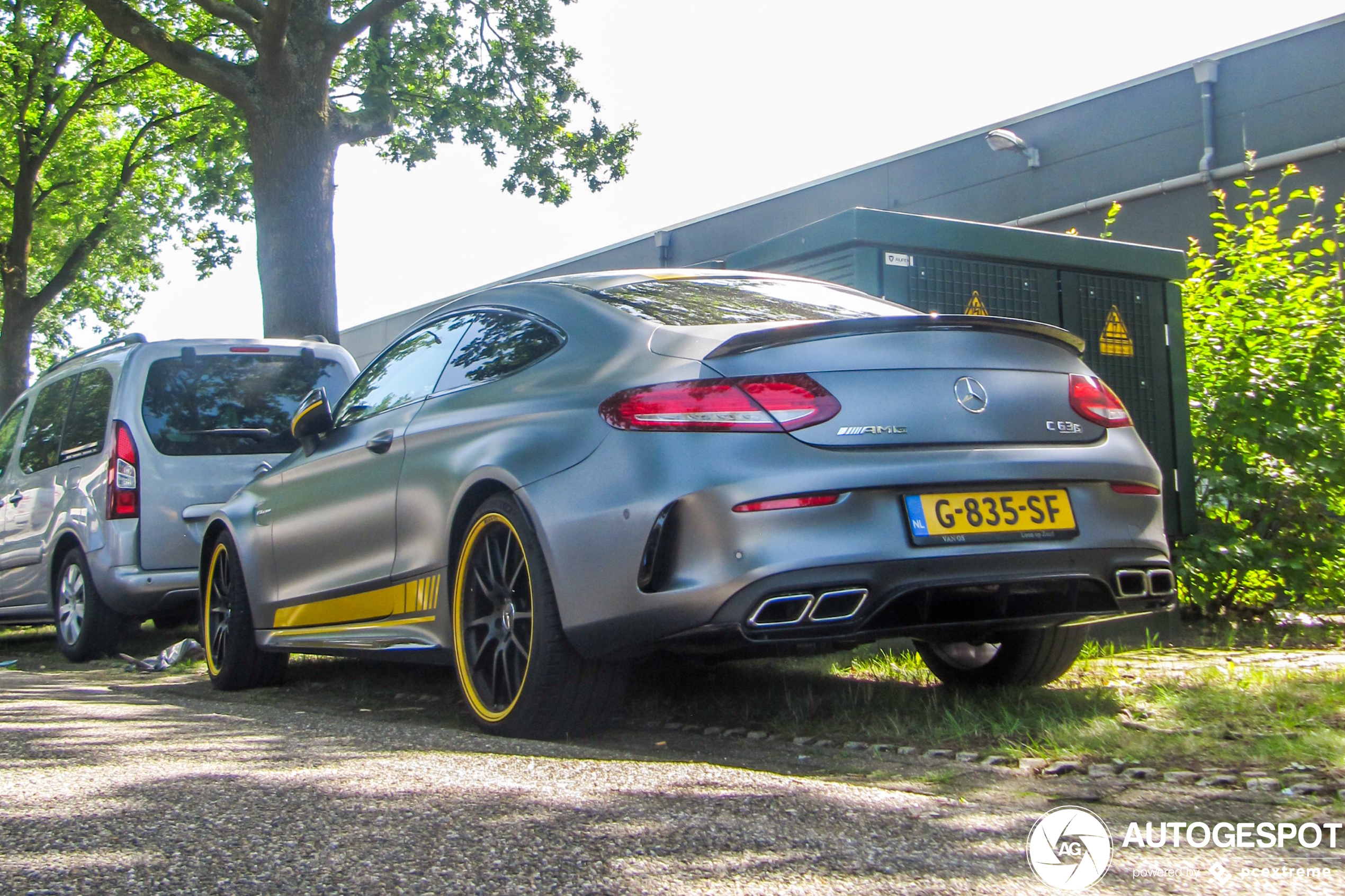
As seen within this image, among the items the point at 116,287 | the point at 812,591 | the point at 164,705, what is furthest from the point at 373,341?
the point at 812,591

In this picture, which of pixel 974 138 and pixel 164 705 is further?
pixel 974 138

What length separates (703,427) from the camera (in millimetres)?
3611

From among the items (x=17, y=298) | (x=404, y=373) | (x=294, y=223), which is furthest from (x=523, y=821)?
(x=17, y=298)

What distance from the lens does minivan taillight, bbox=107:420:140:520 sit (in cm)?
762

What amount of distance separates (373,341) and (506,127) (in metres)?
19.9

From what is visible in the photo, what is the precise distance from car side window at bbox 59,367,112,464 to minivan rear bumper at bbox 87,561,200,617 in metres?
0.73

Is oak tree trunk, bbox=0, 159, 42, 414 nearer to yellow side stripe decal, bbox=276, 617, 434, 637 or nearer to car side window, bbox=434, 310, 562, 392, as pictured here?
yellow side stripe decal, bbox=276, 617, 434, 637

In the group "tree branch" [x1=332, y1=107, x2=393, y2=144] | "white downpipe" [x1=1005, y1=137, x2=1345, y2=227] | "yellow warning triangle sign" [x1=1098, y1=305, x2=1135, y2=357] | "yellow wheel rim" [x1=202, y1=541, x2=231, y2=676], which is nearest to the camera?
"yellow wheel rim" [x1=202, y1=541, x2=231, y2=676]

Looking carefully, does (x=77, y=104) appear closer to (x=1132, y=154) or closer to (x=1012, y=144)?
(x=1012, y=144)

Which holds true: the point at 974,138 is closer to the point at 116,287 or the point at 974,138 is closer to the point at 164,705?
the point at 164,705

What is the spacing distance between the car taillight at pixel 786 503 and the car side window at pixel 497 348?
3.56ft

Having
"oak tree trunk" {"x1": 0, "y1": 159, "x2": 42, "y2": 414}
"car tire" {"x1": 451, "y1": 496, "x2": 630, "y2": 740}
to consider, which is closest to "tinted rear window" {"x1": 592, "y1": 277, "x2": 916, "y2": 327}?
"car tire" {"x1": 451, "y1": 496, "x2": 630, "y2": 740}

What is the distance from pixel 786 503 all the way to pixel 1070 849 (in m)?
1.18

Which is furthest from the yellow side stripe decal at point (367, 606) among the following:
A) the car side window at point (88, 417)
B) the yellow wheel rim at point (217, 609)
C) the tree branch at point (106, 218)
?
the tree branch at point (106, 218)
